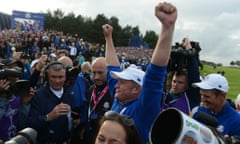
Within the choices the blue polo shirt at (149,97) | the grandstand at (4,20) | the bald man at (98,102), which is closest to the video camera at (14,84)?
the bald man at (98,102)

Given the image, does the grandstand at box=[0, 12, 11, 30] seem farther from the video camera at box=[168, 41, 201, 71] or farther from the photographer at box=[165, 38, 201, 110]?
the video camera at box=[168, 41, 201, 71]

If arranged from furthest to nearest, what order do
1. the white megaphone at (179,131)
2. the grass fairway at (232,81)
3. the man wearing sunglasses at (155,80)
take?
the grass fairway at (232,81) → the man wearing sunglasses at (155,80) → the white megaphone at (179,131)

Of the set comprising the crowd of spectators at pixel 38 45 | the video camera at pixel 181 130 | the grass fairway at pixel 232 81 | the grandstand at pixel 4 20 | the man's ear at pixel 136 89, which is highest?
the grandstand at pixel 4 20

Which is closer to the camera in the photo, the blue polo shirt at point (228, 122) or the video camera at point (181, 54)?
the blue polo shirt at point (228, 122)

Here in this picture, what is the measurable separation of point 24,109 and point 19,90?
0.26 metres

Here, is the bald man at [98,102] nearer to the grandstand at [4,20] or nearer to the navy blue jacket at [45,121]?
the navy blue jacket at [45,121]

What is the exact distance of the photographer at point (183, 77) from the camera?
4.05m

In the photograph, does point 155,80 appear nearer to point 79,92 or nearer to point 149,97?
point 149,97

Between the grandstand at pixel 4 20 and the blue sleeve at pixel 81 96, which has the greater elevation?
the grandstand at pixel 4 20

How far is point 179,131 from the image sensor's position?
4.84 feet

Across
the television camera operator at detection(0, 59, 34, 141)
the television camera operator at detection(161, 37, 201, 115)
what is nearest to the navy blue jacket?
the television camera operator at detection(0, 59, 34, 141)

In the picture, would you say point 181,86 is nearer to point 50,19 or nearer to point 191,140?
point 191,140

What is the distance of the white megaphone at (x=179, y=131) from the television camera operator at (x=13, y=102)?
9.01 feet

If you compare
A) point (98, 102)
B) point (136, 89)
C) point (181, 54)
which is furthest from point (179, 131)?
point (98, 102)
